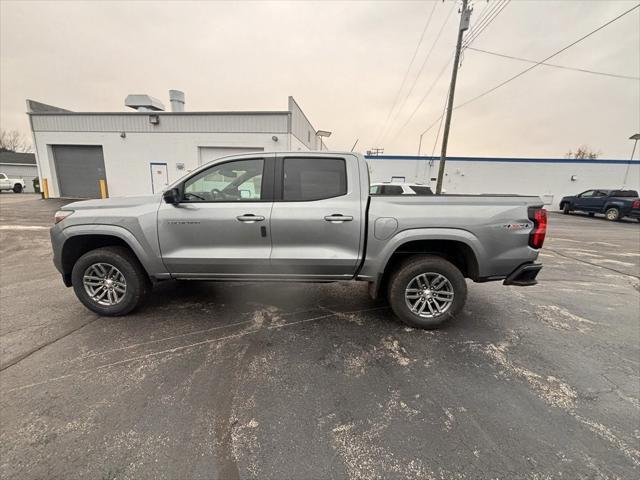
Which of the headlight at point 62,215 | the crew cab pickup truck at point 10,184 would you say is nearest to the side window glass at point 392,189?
the headlight at point 62,215

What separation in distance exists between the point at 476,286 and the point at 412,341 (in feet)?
8.13

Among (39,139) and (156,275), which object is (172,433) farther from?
(39,139)

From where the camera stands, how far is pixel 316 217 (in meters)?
3.23

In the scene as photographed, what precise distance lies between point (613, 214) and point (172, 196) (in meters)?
23.9

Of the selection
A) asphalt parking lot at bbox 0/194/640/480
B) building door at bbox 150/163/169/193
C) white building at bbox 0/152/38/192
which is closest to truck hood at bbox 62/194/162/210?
asphalt parking lot at bbox 0/194/640/480

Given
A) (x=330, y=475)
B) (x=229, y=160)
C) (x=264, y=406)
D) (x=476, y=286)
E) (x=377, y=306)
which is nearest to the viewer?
(x=330, y=475)

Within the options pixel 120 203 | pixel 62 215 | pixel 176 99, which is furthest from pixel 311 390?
pixel 176 99

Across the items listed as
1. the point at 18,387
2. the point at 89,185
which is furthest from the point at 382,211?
the point at 89,185

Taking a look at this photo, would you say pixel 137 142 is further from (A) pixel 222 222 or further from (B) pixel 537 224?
(B) pixel 537 224

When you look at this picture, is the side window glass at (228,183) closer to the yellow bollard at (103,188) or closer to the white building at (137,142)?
the white building at (137,142)

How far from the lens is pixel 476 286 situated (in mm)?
5000

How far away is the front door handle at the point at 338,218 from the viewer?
126 inches

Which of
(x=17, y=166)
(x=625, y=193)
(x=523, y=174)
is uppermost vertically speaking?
(x=17, y=166)

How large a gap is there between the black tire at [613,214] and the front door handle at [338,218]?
22.2 metres
